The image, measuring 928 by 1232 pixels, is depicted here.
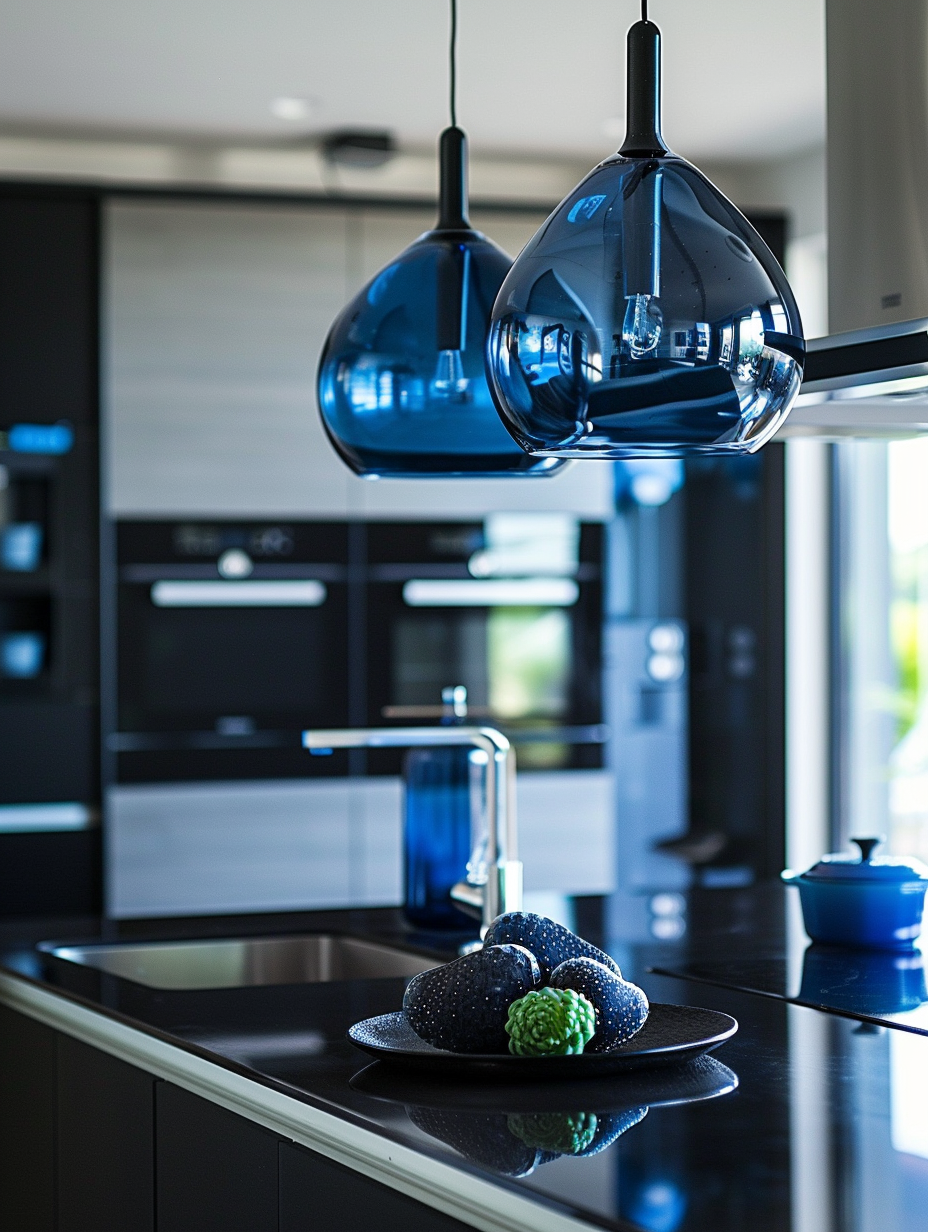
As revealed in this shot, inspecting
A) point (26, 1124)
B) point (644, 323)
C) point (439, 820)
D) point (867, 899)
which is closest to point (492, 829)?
point (439, 820)

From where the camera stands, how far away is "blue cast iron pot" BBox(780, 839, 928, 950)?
2.10 m

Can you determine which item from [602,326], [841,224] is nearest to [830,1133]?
[602,326]

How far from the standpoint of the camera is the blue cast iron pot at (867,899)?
82.5 inches

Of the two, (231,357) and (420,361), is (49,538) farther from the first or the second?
(420,361)

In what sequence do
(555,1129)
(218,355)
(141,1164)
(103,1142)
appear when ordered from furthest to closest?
(218,355) < (103,1142) < (141,1164) < (555,1129)

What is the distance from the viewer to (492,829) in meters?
2.11

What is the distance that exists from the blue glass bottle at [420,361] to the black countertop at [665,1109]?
0.63 m

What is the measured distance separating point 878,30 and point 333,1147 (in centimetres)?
153

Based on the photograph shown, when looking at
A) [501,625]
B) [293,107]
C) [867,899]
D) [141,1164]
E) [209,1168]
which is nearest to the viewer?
[209,1168]

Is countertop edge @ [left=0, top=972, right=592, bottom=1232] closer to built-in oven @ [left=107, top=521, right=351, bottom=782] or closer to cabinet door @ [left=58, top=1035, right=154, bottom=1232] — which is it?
cabinet door @ [left=58, top=1035, right=154, bottom=1232]

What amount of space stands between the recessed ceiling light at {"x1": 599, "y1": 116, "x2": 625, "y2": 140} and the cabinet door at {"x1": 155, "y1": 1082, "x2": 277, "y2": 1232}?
3.20m

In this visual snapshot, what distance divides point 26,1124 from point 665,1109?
108 cm

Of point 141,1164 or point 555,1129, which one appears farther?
point 141,1164

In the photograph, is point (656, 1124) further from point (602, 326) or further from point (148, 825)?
point (148, 825)
